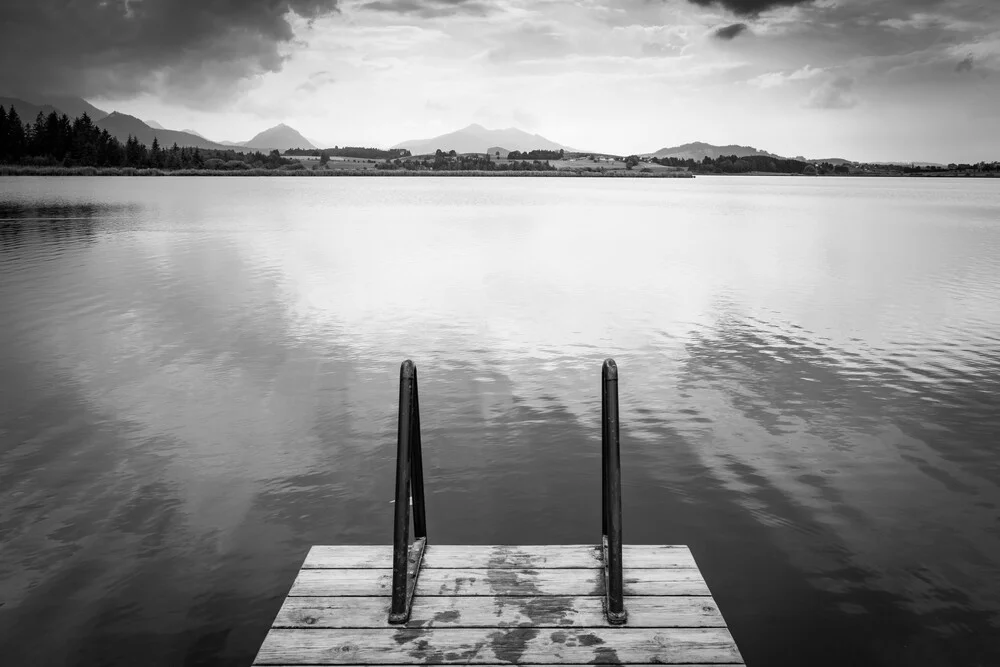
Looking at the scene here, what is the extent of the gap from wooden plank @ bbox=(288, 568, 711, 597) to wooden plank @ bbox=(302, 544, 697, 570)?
4.8 inches

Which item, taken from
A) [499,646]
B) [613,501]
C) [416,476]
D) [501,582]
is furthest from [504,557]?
[613,501]

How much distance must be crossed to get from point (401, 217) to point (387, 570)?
7814 cm

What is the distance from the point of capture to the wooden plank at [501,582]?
7.41 metres

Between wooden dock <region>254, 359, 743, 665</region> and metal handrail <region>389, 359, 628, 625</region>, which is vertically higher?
metal handrail <region>389, 359, 628, 625</region>

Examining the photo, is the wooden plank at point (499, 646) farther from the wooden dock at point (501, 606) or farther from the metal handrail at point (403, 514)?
the metal handrail at point (403, 514)

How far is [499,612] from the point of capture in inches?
278

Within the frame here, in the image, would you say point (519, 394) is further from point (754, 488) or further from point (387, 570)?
point (387, 570)

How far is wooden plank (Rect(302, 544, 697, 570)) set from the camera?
7.96m

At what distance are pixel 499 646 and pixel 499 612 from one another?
0.50m

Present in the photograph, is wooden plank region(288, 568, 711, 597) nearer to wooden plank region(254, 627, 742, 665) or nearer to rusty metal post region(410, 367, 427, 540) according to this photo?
wooden plank region(254, 627, 742, 665)

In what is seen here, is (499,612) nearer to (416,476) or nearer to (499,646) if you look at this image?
(499,646)

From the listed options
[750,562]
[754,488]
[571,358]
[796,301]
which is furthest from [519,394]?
[796,301]

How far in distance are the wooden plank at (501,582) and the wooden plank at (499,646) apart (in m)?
0.62

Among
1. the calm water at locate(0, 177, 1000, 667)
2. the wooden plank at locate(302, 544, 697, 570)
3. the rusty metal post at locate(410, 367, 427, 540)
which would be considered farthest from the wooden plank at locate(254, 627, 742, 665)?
the rusty metal post at locate(410, 367, 427, 540)
